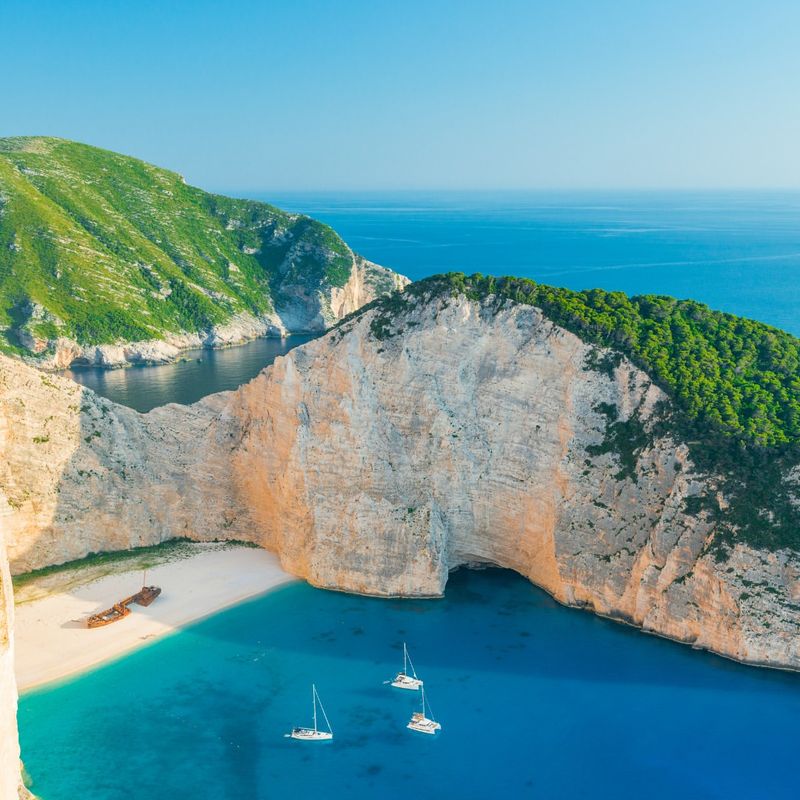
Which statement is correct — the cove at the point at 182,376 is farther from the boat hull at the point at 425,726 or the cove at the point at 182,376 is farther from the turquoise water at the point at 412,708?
the boat hull at the point at 425,726

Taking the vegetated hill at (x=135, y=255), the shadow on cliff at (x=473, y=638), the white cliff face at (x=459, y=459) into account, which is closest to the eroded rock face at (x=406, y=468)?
the white cliff face at (x=459, y=459)

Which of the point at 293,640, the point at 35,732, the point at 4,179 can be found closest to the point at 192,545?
the point at 293,640

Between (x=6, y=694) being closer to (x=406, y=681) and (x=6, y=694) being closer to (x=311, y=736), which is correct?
(x=311, y=736)

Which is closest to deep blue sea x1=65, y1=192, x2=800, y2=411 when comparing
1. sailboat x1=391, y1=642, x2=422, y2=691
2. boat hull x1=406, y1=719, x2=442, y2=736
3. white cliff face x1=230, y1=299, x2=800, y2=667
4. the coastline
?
the coastline

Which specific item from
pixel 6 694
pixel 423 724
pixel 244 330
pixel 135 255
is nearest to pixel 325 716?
pixel 423 724

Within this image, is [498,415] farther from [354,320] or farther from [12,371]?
[12,371]

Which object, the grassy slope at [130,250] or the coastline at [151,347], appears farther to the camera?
the grassy slope at [130,250]
